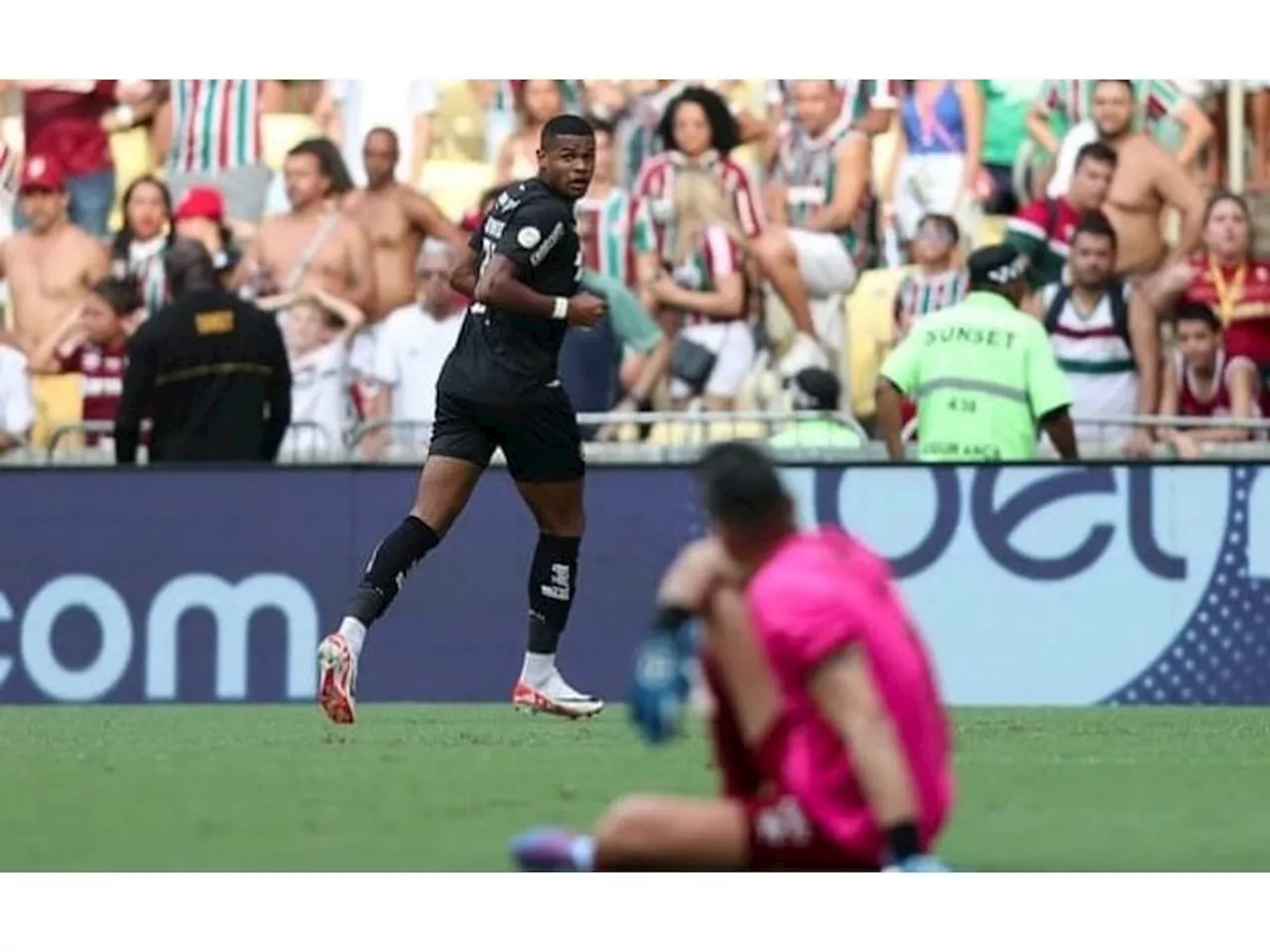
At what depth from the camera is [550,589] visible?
1444 cm

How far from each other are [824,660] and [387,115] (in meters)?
11.8

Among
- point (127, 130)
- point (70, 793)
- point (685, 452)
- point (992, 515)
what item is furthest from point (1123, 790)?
point (127, 130)

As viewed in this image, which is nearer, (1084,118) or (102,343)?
(1084,118)

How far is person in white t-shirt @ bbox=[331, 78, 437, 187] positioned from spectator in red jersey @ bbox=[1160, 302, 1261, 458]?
4209mm

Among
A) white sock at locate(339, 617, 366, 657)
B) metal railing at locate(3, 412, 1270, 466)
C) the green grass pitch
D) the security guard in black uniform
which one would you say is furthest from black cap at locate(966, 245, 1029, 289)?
white sock at locate(339, 617, 366, 657)

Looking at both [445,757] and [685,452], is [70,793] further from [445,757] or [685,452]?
[685,452]

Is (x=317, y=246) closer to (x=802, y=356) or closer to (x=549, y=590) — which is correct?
(x=802, y=356)

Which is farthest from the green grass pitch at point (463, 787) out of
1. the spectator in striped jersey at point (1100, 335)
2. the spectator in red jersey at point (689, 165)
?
the spectator in red jersey at point (689, 165)

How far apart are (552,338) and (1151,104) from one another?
593cm

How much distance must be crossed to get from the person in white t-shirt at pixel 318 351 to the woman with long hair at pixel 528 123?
1.13 m

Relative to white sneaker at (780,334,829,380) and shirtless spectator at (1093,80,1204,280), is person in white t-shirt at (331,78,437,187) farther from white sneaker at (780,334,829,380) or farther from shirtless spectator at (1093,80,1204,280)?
shirtless spectator at (1093,80,1204,280)

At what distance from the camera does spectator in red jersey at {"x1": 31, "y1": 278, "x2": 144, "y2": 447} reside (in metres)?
19.3

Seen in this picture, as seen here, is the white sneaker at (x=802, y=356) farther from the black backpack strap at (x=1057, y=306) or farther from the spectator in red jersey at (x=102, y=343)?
the spectator in red jersey at (x=102, y=343)

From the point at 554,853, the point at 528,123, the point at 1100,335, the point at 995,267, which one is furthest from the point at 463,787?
the point at 528,123
